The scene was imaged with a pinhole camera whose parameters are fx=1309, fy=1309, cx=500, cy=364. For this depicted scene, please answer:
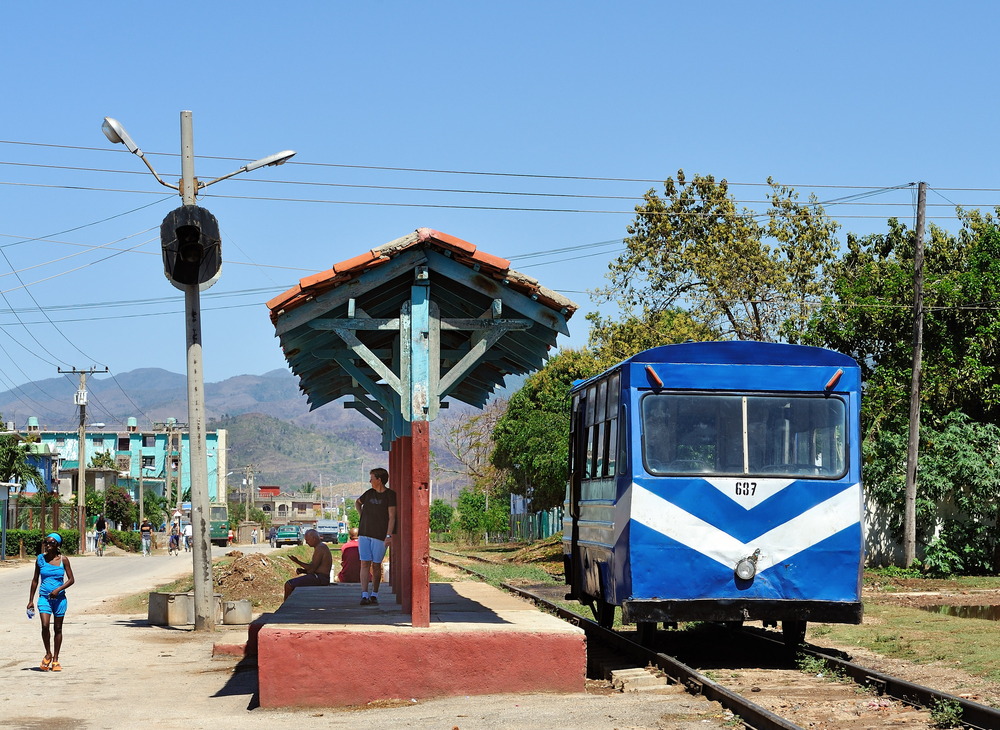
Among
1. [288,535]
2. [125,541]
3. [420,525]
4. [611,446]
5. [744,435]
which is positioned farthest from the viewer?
[288,535]

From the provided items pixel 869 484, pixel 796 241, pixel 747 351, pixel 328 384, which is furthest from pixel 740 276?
pixel 747 351

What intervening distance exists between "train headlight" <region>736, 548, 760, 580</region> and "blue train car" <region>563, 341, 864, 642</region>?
0.5 inches

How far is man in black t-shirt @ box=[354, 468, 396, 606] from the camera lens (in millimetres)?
15898

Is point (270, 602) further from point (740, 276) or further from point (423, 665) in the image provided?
point (740, 276)

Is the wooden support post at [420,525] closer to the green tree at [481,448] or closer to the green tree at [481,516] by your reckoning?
the green tree at [481,448]

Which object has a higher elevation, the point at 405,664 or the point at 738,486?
the point at 738,486

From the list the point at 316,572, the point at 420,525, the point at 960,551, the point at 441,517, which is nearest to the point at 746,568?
the point at 420,525

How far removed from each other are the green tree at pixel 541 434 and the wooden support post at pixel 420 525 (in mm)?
35439

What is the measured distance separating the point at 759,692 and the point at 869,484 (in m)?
23.0

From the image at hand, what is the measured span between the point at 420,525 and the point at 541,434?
4371cm

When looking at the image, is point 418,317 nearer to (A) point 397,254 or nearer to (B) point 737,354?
(A) point 397,254

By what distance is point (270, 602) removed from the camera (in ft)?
87.1

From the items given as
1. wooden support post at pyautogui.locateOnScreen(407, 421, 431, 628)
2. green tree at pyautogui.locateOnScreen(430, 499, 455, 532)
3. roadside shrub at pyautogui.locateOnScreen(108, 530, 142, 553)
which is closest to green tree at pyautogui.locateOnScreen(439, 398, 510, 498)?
roadside shrub at pyautogui.locateOnScreen(108, 530, 142, 553)

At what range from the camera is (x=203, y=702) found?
1259 cm
